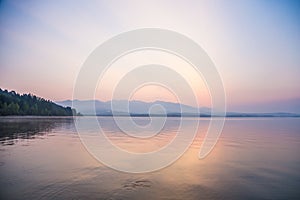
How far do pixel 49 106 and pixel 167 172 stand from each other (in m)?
139

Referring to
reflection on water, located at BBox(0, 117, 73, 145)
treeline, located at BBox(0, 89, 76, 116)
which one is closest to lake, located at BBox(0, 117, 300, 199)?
reflection on water, located at BBox(0, 117, 73, 145)

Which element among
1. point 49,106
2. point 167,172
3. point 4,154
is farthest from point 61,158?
point 49,106

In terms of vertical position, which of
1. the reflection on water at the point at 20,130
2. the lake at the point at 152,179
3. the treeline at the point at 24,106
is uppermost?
the treeline at the point at 24,106

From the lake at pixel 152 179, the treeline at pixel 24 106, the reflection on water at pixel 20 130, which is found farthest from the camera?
the treeline at pixel 24 106

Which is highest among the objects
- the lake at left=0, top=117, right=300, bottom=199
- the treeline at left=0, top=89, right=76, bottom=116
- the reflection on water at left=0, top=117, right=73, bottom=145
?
the treeline at left=0, top=89, right=76, bottom=116

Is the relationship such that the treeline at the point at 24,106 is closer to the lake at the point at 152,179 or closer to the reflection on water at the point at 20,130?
the reflection on water at the point at 20,130

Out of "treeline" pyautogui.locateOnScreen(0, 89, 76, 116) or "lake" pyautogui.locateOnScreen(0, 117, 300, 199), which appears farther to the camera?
"treeline" pyautogui.locateOnScreen(0, 89, 76, 116)

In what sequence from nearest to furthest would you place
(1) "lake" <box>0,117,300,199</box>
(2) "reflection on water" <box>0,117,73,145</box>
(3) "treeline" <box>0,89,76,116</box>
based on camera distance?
1. (1) "lake" <box>0,117,300,199</box>
2. (2) "reflection on water" <box>0,117,73,145</box>
3. (3) "treeline" <box>0,89,76,116</box>

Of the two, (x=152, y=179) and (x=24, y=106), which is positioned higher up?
(x=24, y=106)

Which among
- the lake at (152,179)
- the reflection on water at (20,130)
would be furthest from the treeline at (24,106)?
the lake at (152,179)

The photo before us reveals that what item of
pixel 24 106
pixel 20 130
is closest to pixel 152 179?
pixel 20 130

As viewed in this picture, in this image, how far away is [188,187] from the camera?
10.4 metres

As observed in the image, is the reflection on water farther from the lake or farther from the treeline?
the treeline

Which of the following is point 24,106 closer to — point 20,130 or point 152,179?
point 20,130
